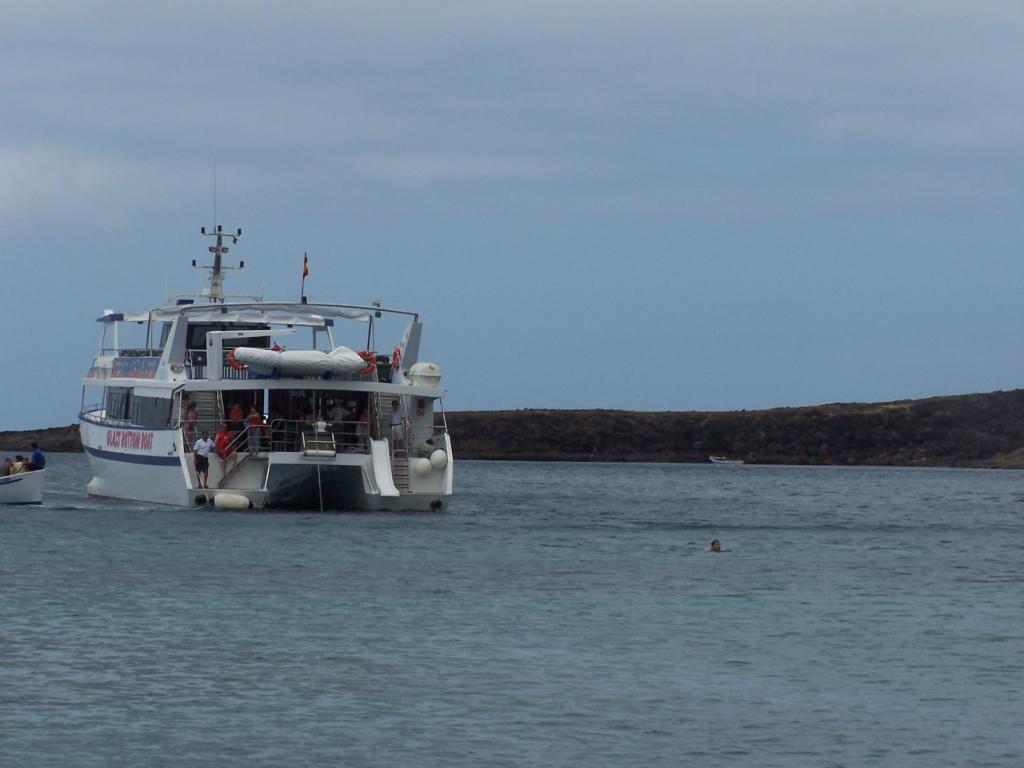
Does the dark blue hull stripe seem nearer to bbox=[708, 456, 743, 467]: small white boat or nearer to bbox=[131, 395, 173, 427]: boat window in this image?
bbox=[131, 395, 173, 427]: boat window

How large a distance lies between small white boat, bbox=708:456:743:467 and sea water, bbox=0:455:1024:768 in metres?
84.0

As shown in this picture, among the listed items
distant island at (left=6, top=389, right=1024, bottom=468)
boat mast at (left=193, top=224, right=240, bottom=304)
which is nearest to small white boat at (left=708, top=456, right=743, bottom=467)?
distant island at (left=6, top=389, right=1024, bottom=468)

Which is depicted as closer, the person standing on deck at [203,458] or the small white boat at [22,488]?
the person standing on deck at [203,458]

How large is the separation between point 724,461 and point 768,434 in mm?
5079

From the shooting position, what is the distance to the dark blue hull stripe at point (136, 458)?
127 feet

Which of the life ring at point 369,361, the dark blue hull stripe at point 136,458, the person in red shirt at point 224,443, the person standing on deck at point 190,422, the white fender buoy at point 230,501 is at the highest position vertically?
the life ring at point 369,361

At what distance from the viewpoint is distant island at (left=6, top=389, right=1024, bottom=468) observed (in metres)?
119

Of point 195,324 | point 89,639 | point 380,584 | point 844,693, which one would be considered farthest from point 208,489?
point 844,693

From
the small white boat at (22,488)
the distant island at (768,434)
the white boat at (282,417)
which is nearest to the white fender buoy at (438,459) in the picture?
the white boat at (282,417)

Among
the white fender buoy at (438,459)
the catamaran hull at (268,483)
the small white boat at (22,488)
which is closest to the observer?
the catamaran hull at (268,483)

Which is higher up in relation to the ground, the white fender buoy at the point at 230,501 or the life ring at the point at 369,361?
the life ring at the point at 369,361

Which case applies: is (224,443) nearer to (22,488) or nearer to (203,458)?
(203,458)

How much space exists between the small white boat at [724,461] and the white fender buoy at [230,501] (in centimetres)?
8811

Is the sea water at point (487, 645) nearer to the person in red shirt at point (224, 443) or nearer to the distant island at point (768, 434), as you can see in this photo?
the person in red shirt at point (224, 443)
